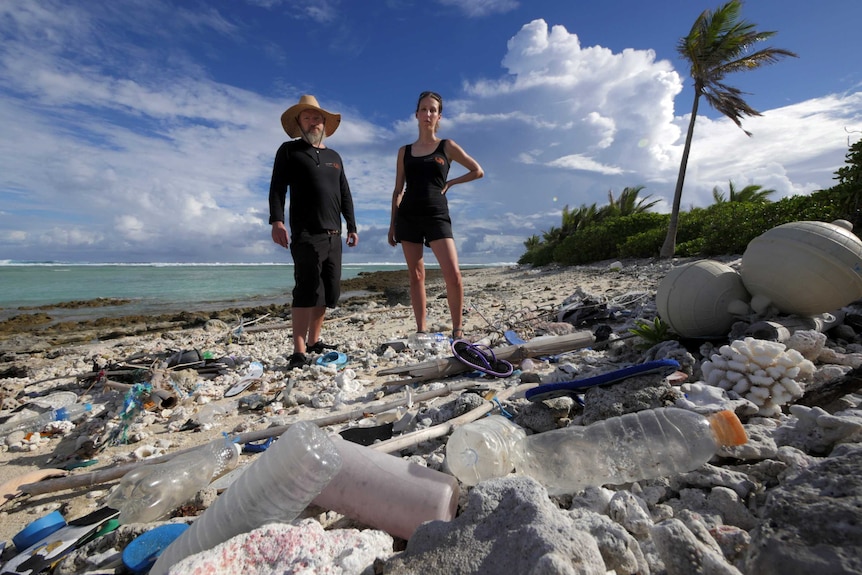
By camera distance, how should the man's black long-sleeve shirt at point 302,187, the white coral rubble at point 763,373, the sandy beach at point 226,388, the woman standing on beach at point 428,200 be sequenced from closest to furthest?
1. the white coral rubble at point 763,373
2. the sandy beach at point 226,388
3. the man's black long-sleeve shirt at point 302,187
4. the woman standing on beach at point 428,200

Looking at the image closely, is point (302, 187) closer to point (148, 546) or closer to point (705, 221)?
point (148, 546)

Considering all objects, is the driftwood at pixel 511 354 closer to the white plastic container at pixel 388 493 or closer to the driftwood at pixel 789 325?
the driftwood at pixel 789 325

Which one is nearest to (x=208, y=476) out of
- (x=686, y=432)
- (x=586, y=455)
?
(x=586, y=455)

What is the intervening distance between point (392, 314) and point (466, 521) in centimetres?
690

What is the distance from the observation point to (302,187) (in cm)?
393

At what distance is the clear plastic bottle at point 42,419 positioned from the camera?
288 cm

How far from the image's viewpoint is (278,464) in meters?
1.32

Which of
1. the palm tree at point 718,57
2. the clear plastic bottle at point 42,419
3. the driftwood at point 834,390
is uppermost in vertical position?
the palm tree at point 718,57

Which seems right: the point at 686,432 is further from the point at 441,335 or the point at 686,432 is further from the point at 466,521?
the point at 441,335

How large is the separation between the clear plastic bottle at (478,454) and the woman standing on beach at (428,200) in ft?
7.99

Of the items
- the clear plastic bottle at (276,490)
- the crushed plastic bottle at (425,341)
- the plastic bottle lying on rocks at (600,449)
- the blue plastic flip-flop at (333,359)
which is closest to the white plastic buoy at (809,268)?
the plastic bottle lying on rocks at (600,449)

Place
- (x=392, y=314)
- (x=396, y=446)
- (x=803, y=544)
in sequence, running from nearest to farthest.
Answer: (x=803, y=544), (x=396, y=446), (x=392, y=314)

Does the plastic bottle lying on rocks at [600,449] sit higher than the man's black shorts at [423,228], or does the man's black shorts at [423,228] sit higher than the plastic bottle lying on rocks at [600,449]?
the man's black shorts at [423,228]

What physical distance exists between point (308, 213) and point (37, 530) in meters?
2.90
